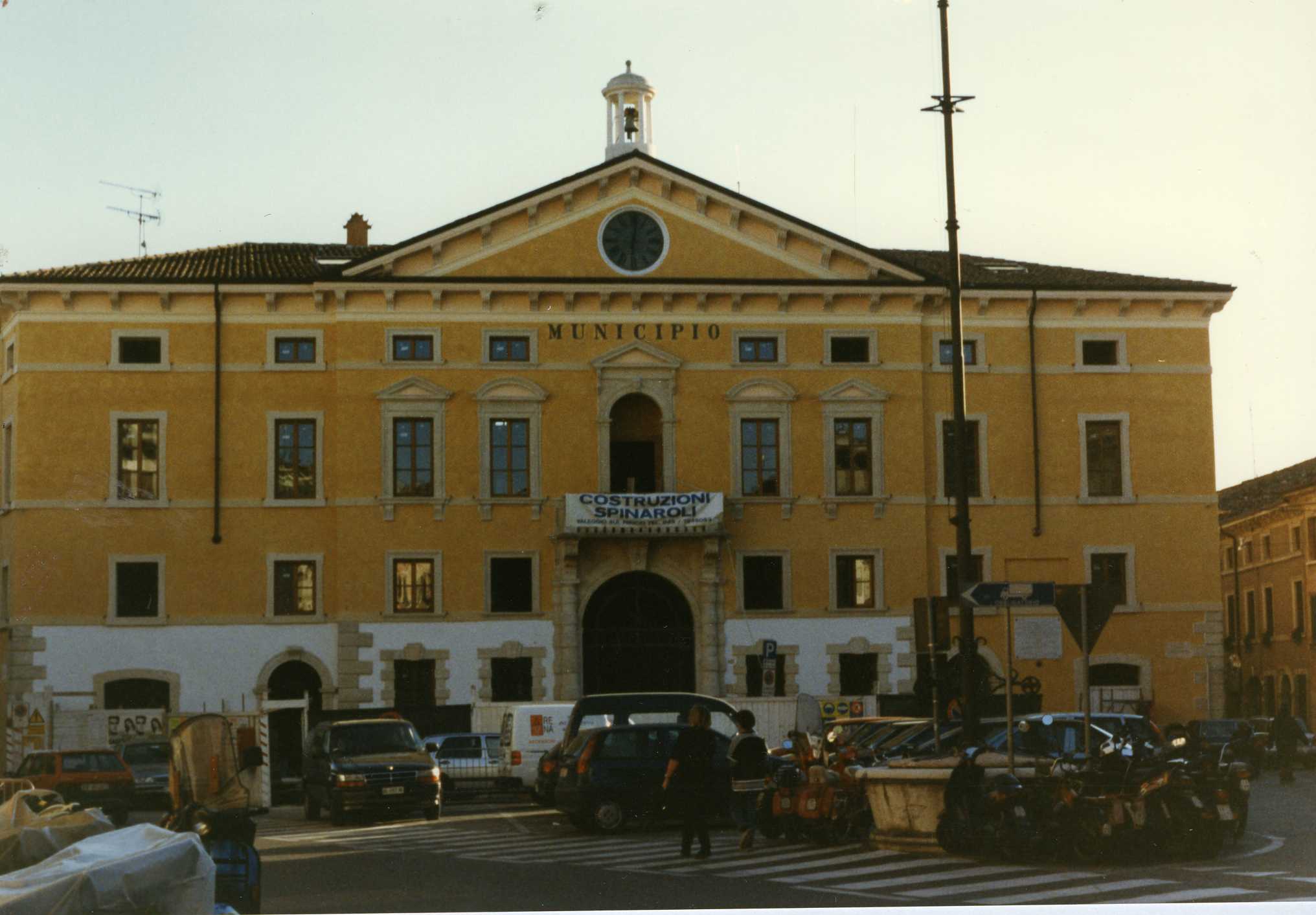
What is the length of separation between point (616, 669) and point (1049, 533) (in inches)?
333

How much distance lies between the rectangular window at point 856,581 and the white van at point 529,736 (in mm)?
8644

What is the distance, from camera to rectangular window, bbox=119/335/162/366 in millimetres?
34656

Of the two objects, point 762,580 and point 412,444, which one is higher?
point 412,444

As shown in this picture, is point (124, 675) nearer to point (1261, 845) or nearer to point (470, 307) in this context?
point (470, 307)

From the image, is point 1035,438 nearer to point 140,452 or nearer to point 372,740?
point 372,740

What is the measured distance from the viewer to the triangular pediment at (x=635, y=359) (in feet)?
117

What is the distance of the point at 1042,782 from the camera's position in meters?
15.6

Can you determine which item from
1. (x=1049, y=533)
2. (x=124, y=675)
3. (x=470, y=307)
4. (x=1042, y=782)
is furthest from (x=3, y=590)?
(x=1042, y=782)

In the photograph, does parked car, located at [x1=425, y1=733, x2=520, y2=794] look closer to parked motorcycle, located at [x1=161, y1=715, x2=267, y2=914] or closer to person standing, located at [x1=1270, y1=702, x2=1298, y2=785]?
person standing, located at [x1=1270, y1=702, x2=1298, y2=785]

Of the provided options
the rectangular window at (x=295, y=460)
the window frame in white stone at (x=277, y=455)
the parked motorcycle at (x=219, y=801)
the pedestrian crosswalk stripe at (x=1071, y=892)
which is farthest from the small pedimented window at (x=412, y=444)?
the parked motorcycle at (x=219, y=801)

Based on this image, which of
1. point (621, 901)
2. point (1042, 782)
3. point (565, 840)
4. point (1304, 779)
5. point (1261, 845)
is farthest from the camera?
point (1304, 779)

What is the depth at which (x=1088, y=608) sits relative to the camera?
15305 millimetres

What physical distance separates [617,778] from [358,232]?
2548 cm

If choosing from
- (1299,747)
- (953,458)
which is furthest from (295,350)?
(1299,747)
